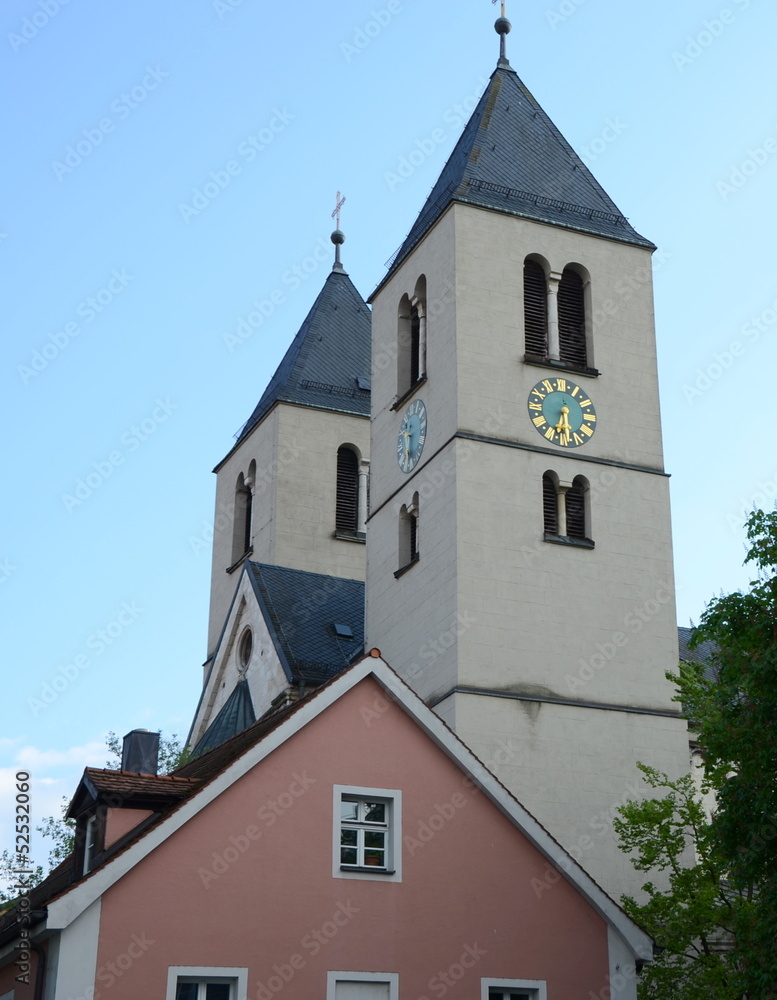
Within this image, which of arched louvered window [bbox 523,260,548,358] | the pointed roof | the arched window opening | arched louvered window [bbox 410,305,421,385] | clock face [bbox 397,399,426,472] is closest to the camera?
the arched window opening

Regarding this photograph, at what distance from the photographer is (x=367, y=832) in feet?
61.8

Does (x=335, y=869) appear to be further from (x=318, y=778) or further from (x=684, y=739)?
(x=684, y=739)

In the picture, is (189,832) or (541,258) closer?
(189,832)

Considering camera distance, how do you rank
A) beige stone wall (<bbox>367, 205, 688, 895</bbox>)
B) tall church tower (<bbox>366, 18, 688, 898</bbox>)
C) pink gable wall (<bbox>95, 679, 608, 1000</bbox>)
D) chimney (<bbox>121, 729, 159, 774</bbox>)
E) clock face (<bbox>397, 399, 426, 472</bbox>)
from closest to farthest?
pink gable wall (<bbox>95, 679, 608, 1000</bbox>), chimney (<bbox>121, 729, 159, 774</bbox>), beige stone wall (<bbox>367, 205, 688, 895</bbox>), tall church tower (<bbox>366, 18, 688, 898</bbox>), clock face (<bbox>397, 399, 426, 472</bbox>)

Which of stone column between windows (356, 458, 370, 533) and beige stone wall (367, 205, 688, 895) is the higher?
stone column between windows (356, 458, 370, 533)

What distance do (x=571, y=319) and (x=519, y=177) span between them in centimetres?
365

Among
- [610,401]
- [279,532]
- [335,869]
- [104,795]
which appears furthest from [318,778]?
[279,532]

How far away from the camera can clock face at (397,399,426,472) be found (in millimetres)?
33094

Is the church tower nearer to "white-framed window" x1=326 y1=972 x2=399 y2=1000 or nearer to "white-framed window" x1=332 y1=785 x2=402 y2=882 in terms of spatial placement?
"white-framed window" x1=332 y1=785 x2=402 y2=882

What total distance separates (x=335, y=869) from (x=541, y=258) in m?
18.6

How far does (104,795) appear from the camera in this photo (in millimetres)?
18562

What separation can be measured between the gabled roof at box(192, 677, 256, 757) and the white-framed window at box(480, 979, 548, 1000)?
674 inches

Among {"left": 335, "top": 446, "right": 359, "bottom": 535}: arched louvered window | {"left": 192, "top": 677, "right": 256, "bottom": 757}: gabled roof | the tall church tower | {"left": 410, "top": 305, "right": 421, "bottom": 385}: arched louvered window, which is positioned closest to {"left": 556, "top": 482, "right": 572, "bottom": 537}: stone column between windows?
the tall church tower

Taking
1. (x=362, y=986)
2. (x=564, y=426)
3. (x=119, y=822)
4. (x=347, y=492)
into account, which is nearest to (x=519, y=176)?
(x=564, y=426)
